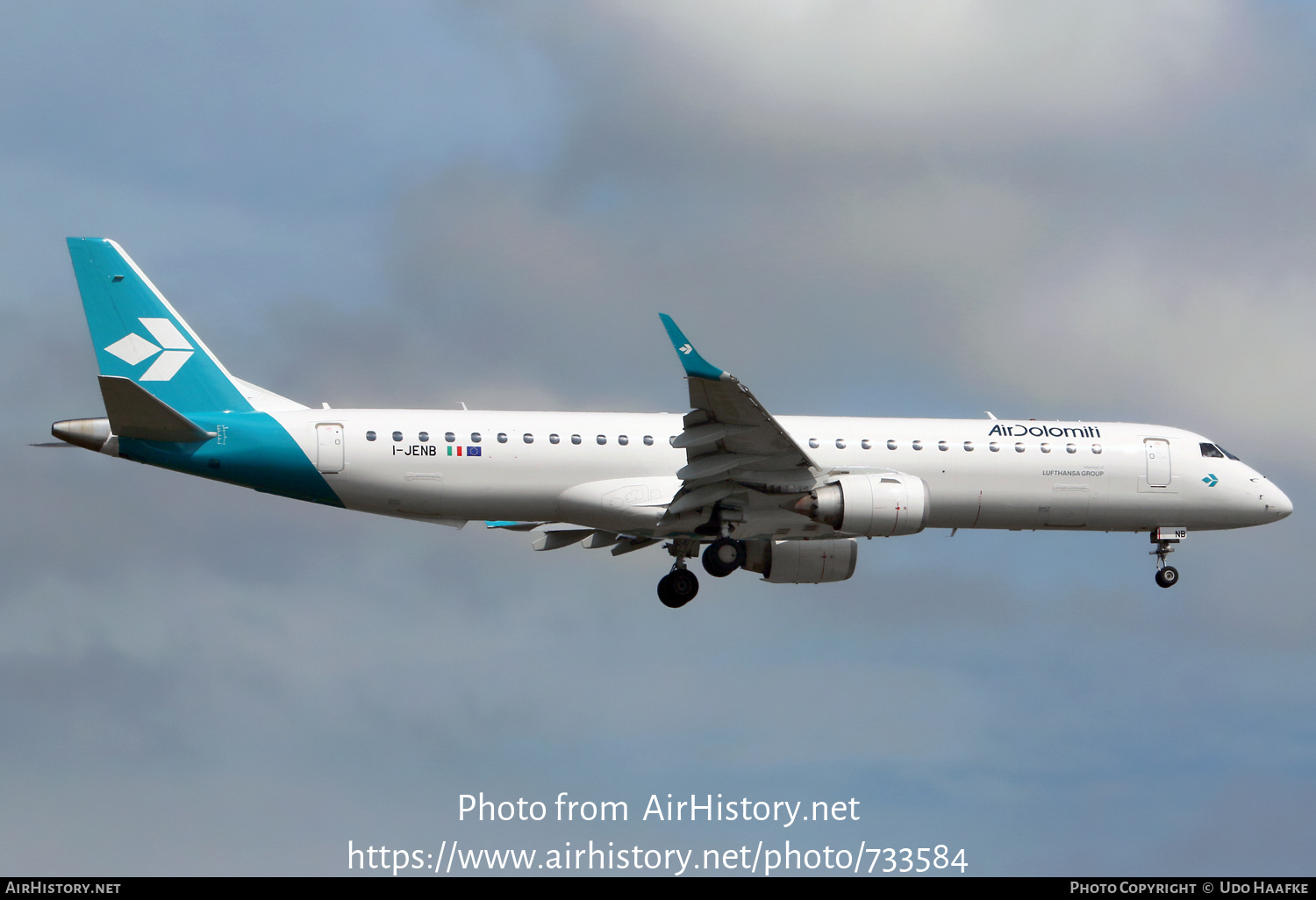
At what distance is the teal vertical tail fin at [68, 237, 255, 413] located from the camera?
3438cm

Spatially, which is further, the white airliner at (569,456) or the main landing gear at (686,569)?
the main landing gear at (686,569)

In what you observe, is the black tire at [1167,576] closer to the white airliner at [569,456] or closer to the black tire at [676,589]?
the white airliner at [569,456]

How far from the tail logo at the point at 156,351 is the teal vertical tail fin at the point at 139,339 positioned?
0.02 metres

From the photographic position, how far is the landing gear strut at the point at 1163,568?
129 feet

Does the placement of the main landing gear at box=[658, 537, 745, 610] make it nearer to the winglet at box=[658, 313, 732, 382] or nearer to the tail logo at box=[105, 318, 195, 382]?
the winglet at box=[658, 313, 732, 382]

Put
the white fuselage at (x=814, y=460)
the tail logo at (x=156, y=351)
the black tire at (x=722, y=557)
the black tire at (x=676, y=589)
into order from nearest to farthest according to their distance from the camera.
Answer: the white fuselage at (x=814, y=460)
the tail logo at (x=156, y=351)
the black tire at (x=722, y=557)
the black tire at (x=676, y=589)

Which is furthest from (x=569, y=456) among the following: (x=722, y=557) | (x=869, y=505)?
(x=869, y=505)

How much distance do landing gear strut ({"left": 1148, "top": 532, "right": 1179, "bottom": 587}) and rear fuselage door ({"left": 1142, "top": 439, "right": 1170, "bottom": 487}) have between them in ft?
5.13

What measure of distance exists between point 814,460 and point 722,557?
128 inches

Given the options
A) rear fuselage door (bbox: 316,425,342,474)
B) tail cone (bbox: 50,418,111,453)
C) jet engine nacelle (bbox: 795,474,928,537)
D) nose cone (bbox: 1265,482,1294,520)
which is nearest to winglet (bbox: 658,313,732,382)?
jet engine nacelle (bbox: 795,474,928,537)

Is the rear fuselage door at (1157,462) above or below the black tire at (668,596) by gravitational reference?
above

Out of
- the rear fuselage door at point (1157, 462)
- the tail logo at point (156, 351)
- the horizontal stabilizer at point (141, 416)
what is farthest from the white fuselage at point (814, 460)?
the tail logo at point (156, 351)

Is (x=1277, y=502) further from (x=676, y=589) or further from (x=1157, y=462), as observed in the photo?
(x=676, y=589)

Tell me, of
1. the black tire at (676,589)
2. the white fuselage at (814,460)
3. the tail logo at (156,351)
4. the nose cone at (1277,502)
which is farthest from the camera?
the nose cone at (1277,502)
